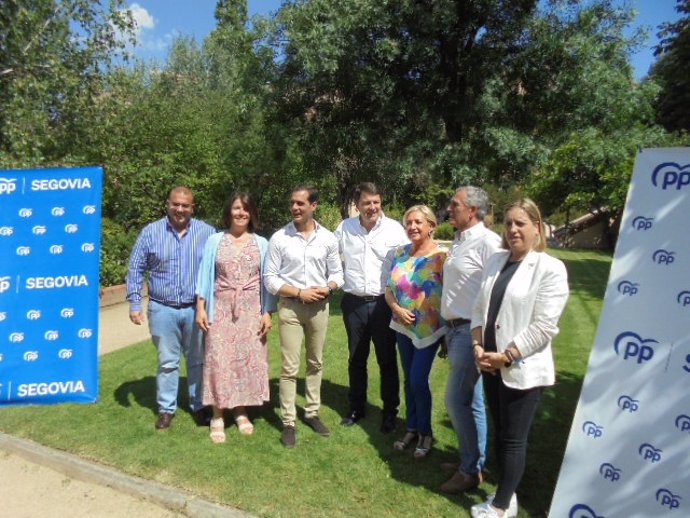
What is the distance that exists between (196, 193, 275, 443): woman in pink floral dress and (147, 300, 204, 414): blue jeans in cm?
28

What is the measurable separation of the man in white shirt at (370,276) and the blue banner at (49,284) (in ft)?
6.21

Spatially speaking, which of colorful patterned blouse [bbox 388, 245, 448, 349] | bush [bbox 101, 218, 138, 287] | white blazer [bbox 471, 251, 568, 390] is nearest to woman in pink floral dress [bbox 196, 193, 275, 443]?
colorful patterned blouse [bbox 388, 245, 448, 349]

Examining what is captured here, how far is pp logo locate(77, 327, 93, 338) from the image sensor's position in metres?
3.60

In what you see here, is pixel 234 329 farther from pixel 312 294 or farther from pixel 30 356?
pixel 30 356

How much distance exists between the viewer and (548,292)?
2754 millimetres

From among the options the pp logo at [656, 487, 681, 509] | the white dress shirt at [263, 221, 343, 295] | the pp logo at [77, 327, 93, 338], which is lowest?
the pp logo at [656, 487, 681, 509]

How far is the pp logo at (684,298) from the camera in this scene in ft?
8.41

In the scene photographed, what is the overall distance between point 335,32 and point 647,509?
7.64 meters

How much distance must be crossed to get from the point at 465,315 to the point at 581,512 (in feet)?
4.12

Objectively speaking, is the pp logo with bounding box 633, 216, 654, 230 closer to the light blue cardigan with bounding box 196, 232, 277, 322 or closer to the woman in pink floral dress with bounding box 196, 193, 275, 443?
the woman in pink floral dress with bounding box 196, 193, 275, 443

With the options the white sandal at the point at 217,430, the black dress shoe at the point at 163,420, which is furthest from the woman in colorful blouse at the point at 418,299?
the black dress shoe at the point at 163,420

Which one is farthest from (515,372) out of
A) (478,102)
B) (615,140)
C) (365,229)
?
(615,140)

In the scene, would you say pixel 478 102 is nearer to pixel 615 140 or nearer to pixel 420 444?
pixel 615 140

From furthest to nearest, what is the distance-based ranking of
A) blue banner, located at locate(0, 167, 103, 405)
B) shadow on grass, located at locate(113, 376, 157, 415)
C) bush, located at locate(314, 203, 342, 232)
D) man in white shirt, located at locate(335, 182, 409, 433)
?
1. bush, located at locate(314, 203, 342, 232)
2. shadow on grass, located at locate(113, 376, 157, 415)
3. man in white shirt, located at locate(335, 182, 409, 433)
4. blue banner, located at locate(0, 167, 103, 405)
